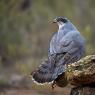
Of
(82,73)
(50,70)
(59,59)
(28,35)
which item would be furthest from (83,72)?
(28,35)

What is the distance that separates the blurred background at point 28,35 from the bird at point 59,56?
5426mm

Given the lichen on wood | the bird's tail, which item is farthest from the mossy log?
the bird's tail

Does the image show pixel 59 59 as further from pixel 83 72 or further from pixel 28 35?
pixel 28 35

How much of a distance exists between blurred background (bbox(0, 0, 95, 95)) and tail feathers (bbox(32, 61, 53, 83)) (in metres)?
5.73

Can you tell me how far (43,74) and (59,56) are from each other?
527 millimetres

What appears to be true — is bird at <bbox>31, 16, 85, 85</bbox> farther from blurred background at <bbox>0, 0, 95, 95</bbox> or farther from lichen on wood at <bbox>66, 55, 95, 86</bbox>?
blurred background at <bbox>0, 0, 95, 95</bbox>

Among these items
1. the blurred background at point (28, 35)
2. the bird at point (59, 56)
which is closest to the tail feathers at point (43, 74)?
the bird at point (59, 56)

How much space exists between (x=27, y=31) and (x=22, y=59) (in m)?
2.18

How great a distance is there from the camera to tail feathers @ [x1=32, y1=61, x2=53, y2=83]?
885cm

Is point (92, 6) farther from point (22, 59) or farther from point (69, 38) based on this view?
point (69, 38)

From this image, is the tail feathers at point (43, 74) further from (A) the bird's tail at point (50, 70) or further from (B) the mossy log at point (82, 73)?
(B) the mossy log at point (82, 73)

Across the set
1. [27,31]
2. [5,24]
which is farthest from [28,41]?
[5,24]

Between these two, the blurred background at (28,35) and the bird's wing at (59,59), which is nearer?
the bird's wing at (59,59)

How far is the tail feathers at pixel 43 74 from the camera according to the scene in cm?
885
